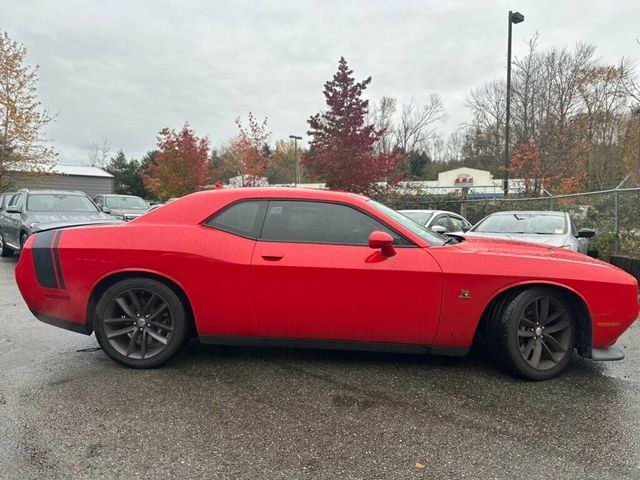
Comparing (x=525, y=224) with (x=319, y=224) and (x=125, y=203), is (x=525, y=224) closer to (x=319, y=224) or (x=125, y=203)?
(x=319, y=224)

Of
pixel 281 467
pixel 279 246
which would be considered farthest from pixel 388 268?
pixel 281 467

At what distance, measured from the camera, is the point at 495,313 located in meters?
3.29

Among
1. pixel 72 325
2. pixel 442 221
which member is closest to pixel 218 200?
pixel 72 325

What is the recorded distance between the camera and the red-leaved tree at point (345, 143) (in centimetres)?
1576

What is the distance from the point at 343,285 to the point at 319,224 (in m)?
0.55

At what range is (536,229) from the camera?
23.2 feet

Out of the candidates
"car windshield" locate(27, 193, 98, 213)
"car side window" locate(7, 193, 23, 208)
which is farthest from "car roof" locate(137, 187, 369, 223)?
"car side window" locate(7, 193, 23, 208)

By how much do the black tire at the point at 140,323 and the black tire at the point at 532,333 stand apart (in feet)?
8.13

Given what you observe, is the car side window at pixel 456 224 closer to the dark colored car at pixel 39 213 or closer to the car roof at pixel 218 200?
the car roof at pixel 218 200

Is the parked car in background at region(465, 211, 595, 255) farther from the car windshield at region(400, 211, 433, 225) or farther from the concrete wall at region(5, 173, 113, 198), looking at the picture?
the concrete wall at region(5, 173, 113, 198)

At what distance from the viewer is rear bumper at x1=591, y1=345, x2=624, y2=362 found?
10.5 feet

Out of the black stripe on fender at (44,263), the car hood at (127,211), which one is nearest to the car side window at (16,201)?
the car hood at (127,211)

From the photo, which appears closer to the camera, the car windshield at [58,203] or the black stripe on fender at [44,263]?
the black stripe on fender at [44,263]

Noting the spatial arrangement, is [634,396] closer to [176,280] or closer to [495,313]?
[495,313]
